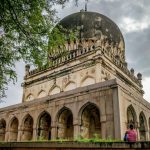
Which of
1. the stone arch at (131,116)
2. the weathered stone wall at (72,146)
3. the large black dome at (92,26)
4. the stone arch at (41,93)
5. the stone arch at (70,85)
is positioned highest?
the large black dome at (92,26)

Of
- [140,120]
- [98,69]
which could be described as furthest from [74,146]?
[98,69]

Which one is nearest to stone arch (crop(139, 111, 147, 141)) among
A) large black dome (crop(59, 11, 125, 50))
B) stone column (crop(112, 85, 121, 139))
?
stone column (crop(112, 85, 121, 139))

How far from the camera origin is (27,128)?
49.6ft

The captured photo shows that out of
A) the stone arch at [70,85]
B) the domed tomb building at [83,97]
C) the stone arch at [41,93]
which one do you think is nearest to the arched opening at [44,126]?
the domed tomb building at [83,97]

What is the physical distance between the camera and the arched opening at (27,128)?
1484 cm

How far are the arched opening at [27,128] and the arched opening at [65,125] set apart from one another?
282 cm

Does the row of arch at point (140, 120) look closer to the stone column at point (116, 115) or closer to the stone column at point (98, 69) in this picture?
the stone column at point (116, 115)

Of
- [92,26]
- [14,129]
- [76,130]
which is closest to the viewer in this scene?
[76,130]

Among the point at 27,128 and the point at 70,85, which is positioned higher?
the point at 70,85

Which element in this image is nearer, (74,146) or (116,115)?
(74,146)

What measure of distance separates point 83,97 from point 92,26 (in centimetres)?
1062

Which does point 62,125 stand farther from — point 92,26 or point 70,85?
point 92,26

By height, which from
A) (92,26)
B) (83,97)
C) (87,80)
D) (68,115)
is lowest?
(68,115)

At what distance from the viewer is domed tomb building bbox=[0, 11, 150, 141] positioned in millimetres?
10953
